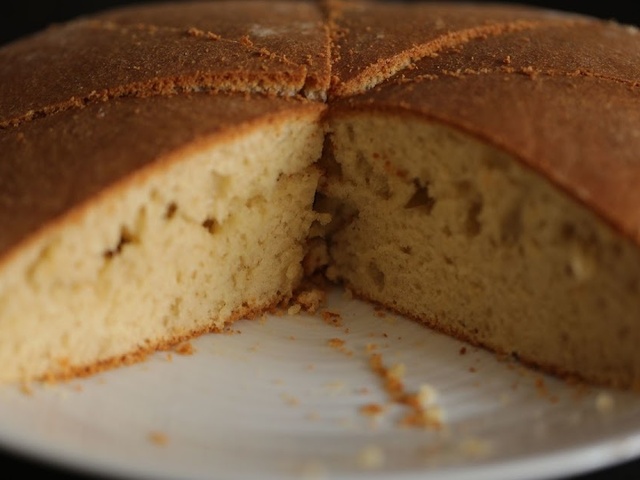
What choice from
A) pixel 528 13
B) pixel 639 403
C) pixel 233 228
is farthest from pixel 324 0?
pixel 639 403

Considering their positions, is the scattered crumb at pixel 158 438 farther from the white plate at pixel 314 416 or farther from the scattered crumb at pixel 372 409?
the scattered crumb at pixel 372 409

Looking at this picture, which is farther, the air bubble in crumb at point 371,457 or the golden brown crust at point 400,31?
the golden brown crust at point 400,31

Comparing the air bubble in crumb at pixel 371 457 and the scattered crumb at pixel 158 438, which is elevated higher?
the air bubble in crumb at pixel 371 457

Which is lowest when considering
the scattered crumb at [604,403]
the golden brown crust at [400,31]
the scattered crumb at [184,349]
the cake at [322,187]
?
the scattered crumb at [184,349]

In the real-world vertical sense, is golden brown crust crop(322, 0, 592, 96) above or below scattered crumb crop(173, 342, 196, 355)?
above

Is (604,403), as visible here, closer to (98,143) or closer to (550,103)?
(550,103)

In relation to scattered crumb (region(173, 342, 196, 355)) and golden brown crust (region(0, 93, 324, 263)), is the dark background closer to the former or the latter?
golden brown crust (region(0, 93, 324, 263))

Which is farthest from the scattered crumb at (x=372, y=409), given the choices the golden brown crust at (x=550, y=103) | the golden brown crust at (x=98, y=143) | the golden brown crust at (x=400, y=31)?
the golden brown crust at (x=400, y=31)

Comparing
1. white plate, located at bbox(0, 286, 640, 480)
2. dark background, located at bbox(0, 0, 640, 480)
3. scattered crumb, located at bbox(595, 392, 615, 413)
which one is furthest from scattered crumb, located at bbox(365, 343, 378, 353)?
dark background, located at bbox(0, 0, 640, 480)
